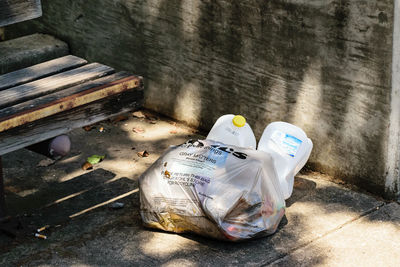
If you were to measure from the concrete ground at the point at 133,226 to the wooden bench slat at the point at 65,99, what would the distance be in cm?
77

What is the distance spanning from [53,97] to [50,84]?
0.17 meters

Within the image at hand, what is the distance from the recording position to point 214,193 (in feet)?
12.1

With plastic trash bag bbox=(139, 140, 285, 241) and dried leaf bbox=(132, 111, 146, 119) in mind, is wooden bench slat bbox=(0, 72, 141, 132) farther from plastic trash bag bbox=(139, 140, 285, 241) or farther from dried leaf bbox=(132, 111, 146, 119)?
dried leaf bbox=(132, 111, 146, 119)

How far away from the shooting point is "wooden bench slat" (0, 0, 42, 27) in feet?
11.7

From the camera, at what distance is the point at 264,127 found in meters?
4.71

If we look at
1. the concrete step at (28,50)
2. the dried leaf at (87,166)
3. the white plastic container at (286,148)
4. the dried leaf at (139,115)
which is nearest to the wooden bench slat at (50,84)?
Answer: the dried leaf at (87,166)

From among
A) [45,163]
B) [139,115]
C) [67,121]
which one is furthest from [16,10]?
[139,115]

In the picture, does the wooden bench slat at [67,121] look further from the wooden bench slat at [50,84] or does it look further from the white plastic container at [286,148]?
the white plastic container at [286,148]

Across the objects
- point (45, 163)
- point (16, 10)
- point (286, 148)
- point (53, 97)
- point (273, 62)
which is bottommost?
point (45, 163)

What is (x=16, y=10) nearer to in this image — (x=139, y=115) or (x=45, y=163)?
(x=45, y=163)

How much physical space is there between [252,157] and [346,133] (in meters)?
0.72

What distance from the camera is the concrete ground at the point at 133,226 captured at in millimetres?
3662

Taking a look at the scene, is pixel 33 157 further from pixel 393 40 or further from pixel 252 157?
pixel 393 40

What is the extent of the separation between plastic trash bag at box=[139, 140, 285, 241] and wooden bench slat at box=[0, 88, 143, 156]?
0.40m
